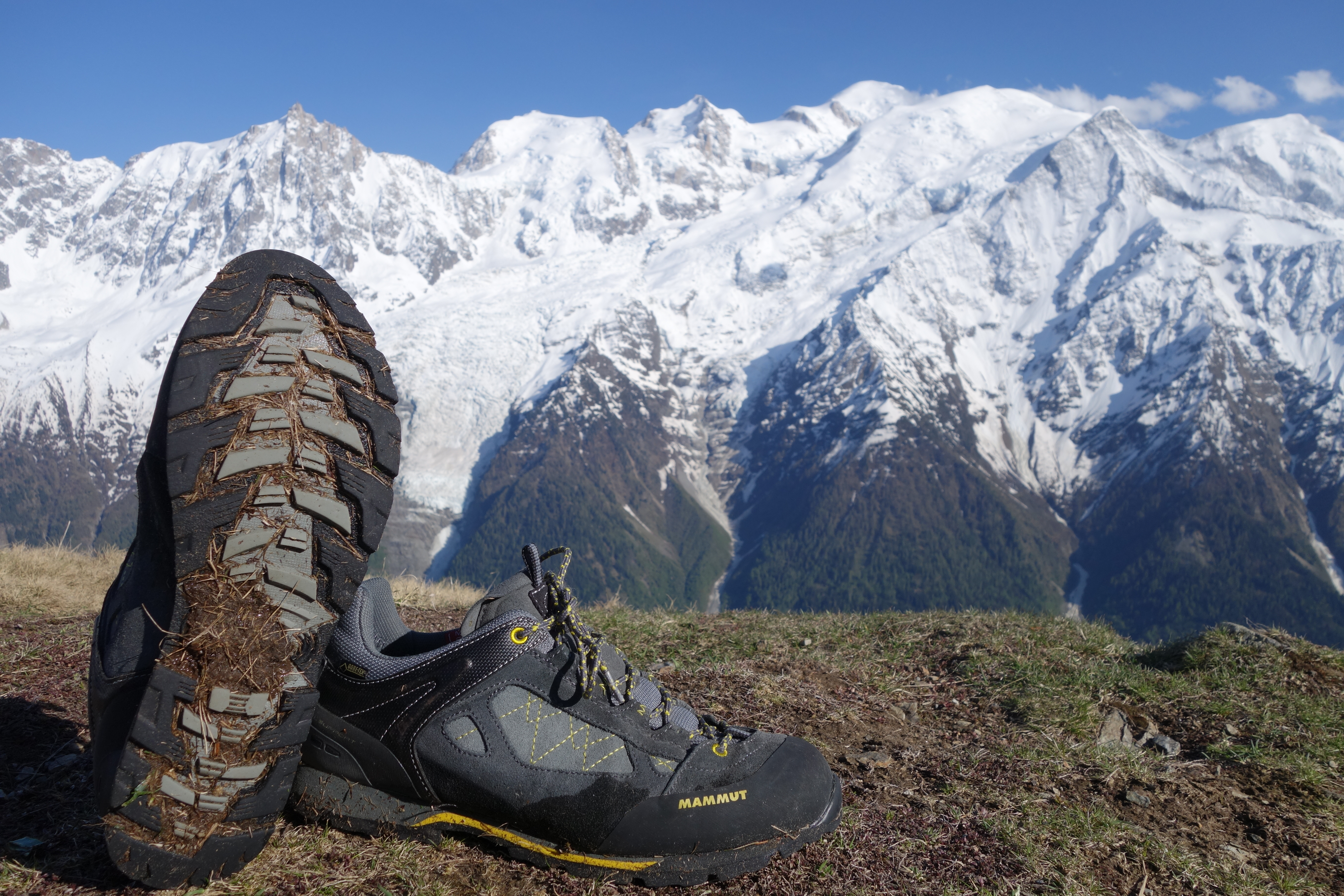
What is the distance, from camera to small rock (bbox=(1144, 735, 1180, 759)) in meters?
5.89

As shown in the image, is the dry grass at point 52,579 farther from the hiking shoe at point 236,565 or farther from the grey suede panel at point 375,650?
the hiking shoe at point 236,565

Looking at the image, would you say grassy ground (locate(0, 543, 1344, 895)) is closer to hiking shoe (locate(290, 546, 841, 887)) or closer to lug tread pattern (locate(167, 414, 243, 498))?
hiking shoe (locate(290, 546, 841, 887))

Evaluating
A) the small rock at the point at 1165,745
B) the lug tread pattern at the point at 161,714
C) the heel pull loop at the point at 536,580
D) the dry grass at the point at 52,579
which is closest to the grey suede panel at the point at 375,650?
the heel pull loop at the point at 536,580

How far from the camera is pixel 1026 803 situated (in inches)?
181

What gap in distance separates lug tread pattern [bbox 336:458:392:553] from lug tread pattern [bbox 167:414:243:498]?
1.51 ft

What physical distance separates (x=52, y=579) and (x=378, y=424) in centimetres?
1012

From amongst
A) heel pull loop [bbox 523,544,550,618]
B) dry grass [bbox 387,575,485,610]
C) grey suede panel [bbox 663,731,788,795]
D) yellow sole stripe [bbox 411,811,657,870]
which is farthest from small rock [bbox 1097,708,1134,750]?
dry grass [bbox 387,575,485,610]

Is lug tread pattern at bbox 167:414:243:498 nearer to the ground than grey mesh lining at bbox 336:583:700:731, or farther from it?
farther from it

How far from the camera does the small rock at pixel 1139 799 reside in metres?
4.82

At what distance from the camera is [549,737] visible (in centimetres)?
381

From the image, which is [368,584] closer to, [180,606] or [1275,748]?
[180,606]

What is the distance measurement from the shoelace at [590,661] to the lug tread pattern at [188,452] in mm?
1524

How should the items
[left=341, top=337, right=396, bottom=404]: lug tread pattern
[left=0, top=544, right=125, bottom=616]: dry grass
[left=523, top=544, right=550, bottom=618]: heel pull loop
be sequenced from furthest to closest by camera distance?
[left=0, top=544, right=125, bottom=616]: dry grass, [left=523, top=544, right=550, bottom=618]: heel pull loop, [left=341, top=337, right=396, bottom=404]: lug tread pattern

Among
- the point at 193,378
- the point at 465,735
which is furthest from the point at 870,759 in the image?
the point at 193,378
